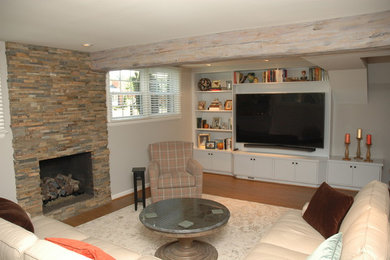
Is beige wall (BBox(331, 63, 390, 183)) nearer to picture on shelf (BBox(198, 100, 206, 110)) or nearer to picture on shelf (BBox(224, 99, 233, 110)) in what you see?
picture on shelf (BBox(224, 99, 233, 110))

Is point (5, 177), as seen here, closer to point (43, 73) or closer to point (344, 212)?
Result: point (43, 73)

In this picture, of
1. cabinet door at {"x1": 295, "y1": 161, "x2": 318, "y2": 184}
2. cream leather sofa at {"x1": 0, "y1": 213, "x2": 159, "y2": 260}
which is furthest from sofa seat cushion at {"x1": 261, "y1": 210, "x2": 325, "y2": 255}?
cabinet door at {"x1": 295, "y1": 161, "x2": 318, "y2": 184}

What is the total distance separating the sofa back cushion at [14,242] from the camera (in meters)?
1.71

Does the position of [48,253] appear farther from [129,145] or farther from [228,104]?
[228,104]

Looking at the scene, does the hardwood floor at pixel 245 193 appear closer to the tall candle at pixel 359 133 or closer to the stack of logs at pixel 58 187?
the stack of logs at pixel 58 187

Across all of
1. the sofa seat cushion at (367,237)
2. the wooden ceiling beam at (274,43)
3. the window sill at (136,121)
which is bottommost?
the sofa seat cushion at (367,237)

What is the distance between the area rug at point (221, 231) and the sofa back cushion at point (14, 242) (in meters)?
1.61

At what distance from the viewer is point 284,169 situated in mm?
5711

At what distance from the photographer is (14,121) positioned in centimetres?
364

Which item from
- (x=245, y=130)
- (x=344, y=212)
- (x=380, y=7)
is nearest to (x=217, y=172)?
(x=245, y=130)

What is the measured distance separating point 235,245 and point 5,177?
9.09ft

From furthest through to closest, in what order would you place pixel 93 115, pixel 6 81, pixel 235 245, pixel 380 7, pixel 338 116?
1. pixel 338 116
2. pixel 93 115
3. pixel 6 81
4. pixel 235 245
5. pixel 380 7

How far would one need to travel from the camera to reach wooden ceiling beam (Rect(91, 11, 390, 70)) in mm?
2588

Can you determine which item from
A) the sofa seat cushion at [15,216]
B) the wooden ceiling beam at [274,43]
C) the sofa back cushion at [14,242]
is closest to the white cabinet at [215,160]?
the wooden ceiling beam at [274,43]
